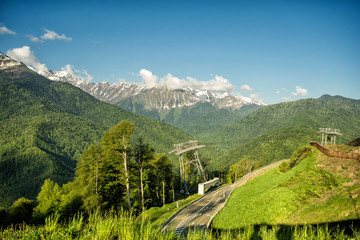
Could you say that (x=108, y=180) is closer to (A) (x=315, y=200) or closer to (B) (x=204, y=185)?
(A) (x=315, y=200)

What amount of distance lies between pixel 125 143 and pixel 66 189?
86.8ft

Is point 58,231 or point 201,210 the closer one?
point 58,231

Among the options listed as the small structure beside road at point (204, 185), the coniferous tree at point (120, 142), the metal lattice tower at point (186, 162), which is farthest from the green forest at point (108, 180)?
the metal lattice tower at point (186, 162)

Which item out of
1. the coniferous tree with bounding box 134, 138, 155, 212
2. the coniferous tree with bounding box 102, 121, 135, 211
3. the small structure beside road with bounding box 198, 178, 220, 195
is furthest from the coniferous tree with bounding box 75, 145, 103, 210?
the small structure beside road with bounding box 198, 178, 220, 195

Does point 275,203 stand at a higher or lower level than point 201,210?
higher

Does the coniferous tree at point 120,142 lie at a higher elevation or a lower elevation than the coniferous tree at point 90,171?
higher

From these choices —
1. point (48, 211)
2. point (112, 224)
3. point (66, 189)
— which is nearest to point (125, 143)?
point (112, 224)

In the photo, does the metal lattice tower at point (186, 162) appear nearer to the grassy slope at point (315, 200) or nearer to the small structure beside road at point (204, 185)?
the small structure beside road at point (204, 185)

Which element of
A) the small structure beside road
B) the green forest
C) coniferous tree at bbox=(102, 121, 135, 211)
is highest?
coniferous tree at bbox=(102, 121, 135, 211)

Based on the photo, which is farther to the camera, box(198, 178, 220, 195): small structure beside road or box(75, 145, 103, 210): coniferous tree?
box(198, 178, 220, 195): small structure beside road

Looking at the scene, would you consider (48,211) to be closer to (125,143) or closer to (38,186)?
(125,143)

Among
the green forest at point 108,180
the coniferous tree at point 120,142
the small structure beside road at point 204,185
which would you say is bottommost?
the small structure beside road at point 204,185

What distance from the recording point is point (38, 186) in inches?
4914

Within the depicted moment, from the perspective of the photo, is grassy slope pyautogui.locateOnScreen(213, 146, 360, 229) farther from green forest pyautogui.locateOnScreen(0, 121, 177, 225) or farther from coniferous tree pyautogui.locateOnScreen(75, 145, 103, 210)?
coniferous tree pyautogui.locateOnScreen(75, 145, 103, 210)
